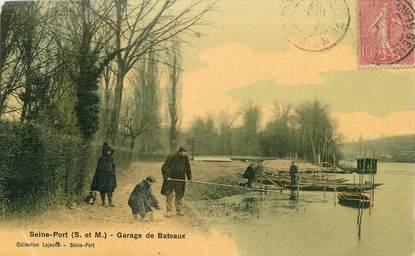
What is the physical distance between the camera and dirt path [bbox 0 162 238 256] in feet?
28.3

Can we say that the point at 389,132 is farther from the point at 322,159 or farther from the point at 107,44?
the point at 107,44

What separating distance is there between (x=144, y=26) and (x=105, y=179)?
8.81ft

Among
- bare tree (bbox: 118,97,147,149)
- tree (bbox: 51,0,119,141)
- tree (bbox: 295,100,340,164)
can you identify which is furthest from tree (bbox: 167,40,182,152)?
tree (bbox: 295,100,340,164)

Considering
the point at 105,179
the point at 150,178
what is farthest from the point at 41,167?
the point at 150,178

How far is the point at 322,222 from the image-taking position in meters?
8.48

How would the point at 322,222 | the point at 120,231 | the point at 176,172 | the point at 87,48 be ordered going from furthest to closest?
the point at 87,48, the point at 176,172, the point at 120,231, the point at 322,222

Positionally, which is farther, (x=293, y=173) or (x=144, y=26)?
(x=144, y=26)

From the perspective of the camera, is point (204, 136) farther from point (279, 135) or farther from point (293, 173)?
point (293, 173)

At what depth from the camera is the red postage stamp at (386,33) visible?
844 cm

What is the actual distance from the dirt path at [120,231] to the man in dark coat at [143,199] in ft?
0.30

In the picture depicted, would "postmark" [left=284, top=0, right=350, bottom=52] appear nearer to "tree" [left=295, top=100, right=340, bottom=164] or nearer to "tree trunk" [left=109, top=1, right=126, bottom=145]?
"tree" [left=295, top=100, right=340, bottom=164]

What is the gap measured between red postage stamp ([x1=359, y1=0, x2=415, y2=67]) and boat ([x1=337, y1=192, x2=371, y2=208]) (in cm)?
208

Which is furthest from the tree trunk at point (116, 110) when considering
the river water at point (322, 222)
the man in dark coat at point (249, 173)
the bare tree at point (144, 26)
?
the man in dark coat at point (249, 173)

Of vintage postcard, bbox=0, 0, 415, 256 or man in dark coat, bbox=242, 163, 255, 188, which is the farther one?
man in dark coat, bbox=242, 163, 255, 188
